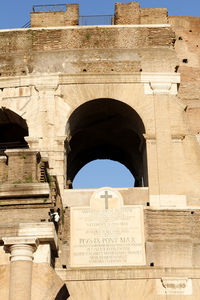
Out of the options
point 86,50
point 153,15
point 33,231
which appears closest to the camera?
point 33,231

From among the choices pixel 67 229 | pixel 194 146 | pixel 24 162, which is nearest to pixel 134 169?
pixel 194 146

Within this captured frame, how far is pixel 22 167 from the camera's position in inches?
480

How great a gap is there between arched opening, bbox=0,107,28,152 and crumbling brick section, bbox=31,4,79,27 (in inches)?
127

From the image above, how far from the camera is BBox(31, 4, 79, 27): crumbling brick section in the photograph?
18.1 meters

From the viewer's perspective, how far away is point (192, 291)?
14039 millimetres

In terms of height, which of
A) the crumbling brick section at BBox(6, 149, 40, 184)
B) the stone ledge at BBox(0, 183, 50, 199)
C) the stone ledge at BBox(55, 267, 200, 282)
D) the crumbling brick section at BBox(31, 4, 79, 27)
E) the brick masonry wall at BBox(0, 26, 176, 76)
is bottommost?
the stone ledge at BBox(55, 267, 200, 282)

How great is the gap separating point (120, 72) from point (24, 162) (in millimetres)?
5794

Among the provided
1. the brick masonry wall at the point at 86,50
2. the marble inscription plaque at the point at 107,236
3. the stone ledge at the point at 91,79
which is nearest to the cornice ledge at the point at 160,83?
the stone ledge at the point at 91,79

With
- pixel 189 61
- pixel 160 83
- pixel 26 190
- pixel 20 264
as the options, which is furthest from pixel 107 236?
pixel 189 61

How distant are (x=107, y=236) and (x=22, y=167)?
11.8 ft

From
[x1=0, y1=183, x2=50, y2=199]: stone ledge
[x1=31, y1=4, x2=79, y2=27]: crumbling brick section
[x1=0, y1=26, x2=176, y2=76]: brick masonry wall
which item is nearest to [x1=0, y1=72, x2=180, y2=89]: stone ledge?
[x1=0, y1=26, x2=176, y2=76]: brick masonry wall

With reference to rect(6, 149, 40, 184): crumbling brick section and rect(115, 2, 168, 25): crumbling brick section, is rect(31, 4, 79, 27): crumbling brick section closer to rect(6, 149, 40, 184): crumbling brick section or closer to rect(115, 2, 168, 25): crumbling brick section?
rect(115, 2, 168, 25): crumbling brick section

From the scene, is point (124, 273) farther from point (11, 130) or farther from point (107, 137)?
point (11, 130)

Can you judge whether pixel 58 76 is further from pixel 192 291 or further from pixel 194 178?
pixel 192 291
